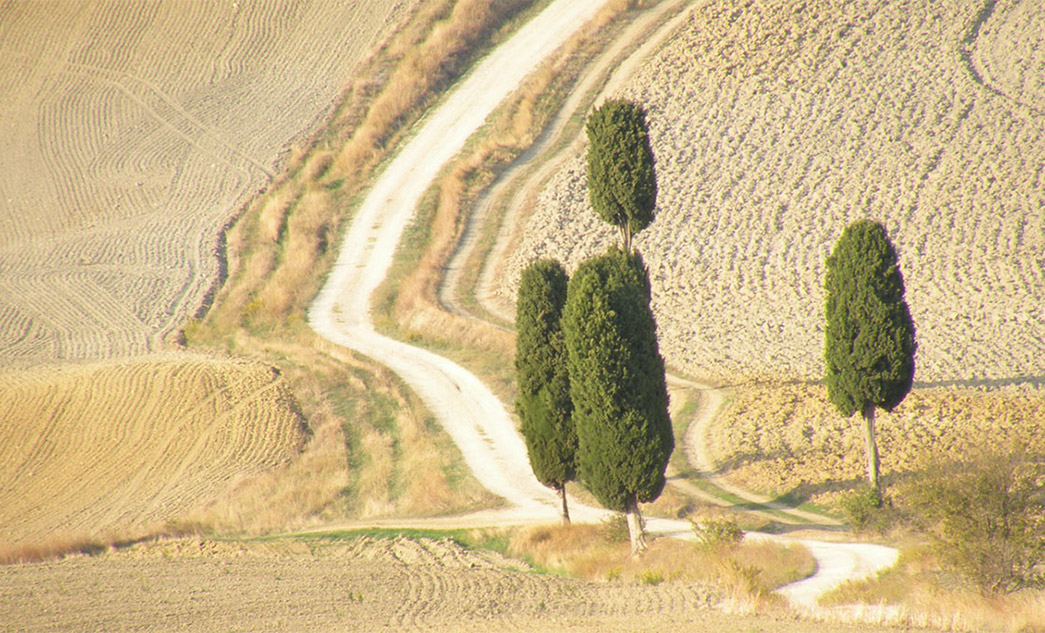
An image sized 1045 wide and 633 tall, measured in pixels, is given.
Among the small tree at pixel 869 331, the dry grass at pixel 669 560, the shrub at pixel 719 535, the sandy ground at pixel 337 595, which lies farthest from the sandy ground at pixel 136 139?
the small tree at pixel 869 331

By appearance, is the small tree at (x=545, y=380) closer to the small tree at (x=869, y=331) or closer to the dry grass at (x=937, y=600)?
the small tree at (x=869, y=331)

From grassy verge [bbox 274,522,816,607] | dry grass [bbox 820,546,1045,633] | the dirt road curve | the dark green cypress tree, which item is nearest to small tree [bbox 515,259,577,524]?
grassy verge [bbox 274,522,816,607]

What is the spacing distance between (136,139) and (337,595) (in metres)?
51.9

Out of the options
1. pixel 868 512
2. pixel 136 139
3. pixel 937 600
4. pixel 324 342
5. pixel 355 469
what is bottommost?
pixel 937 600

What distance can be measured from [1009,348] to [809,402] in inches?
340

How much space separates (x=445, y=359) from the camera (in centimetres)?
4219

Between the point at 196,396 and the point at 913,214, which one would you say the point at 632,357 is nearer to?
the point at 196,396

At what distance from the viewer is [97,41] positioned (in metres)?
73.6

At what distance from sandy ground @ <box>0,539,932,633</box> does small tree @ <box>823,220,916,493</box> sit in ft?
25.6

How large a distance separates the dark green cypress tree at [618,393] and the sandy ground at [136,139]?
94.8 feet

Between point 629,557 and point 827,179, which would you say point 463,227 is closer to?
point 827,179

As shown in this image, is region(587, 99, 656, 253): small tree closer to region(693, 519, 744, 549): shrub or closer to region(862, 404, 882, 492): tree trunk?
region(862, 404, 882, 492): tree trunk

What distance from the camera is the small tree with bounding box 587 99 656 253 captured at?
31844mm

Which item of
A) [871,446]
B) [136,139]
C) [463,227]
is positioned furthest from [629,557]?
[136,139]
